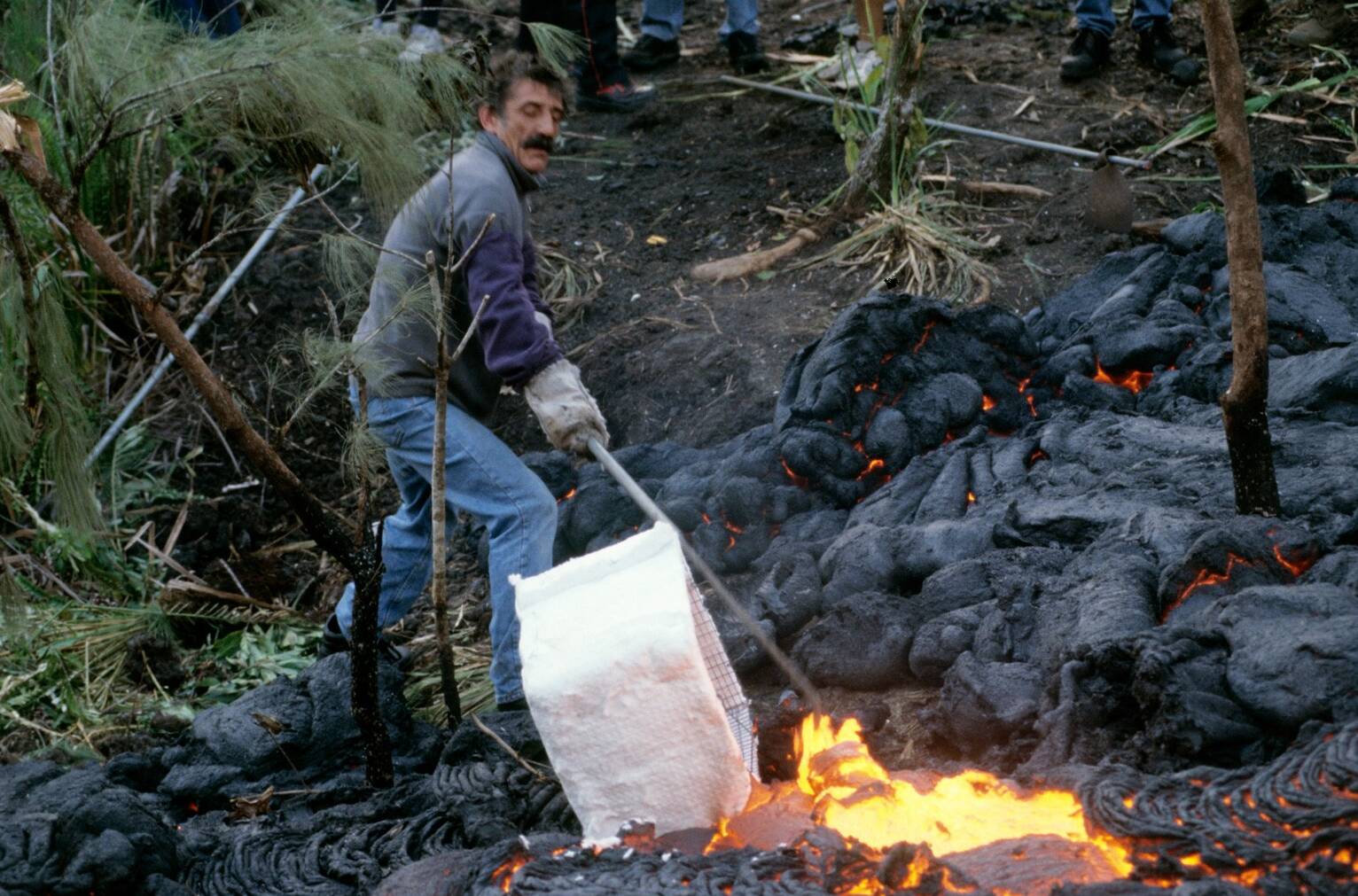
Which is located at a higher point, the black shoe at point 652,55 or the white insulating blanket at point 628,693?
the black shoe at point 652,55

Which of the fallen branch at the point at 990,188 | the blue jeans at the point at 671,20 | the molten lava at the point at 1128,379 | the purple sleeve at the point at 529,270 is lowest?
the molten lava at the point at 1128,379

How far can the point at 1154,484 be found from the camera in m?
4.14

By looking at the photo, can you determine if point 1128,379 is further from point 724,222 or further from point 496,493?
point 724,222

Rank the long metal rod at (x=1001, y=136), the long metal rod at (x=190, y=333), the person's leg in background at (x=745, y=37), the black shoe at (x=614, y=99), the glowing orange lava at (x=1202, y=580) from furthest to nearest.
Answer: the person's leg in background at (x=745, y=37)
the black shoe at (x=614, y=99)
the long metal rod at (x=1001, y=136)
the long metal rod at (x=190, y=333)
the glowing orange lava at (x=1202, y=580)

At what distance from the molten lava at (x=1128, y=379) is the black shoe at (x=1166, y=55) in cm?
332

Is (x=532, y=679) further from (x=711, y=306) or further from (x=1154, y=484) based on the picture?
(x=711, y=306)

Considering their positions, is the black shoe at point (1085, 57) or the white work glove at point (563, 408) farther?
the black shoe at point (1085, 57)

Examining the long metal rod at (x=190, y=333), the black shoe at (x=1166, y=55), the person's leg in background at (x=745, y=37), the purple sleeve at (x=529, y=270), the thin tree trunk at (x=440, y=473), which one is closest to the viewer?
the thin tree trunk at (x=440, y=473)

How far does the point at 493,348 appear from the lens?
13.1 feet

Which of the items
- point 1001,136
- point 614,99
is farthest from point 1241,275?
point 614,99

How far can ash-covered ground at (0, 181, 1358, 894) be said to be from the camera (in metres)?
2.76

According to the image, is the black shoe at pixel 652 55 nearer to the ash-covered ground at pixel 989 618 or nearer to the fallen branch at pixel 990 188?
the fallen branch at pixel 990 188

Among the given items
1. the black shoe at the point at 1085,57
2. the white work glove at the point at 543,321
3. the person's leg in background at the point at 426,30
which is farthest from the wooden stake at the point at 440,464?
the black shoe at the point at 1085,57

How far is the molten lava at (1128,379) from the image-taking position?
503 centimetres
